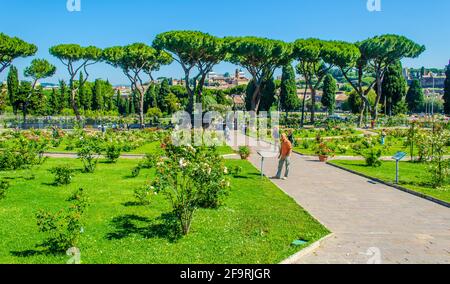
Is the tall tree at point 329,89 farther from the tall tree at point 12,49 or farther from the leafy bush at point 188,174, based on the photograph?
the leafy bush at point 188,174

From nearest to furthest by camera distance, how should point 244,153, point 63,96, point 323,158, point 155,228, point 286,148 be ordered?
point 155,228 → point 286,148 → point 323,158 → point 244,153 → point 63,96

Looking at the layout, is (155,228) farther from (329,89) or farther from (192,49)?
(329,89)

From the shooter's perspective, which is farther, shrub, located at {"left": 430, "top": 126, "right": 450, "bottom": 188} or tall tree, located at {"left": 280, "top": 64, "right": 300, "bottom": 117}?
tall tree, located at {"left": 280, "top": 64, "right": 300, "bottom": 117}

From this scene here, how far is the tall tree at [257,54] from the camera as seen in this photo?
44.8m

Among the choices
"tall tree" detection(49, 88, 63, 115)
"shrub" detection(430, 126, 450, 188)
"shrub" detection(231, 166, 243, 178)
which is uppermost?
"tall tree" detection(49, 88, 63, 115)

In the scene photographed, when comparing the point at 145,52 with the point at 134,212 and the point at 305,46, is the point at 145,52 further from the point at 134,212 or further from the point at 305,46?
the point at 134,212

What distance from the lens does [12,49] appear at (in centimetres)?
4888

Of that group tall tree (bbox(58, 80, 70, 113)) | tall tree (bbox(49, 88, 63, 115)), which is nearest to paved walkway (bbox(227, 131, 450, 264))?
tall tree (bbox(49, 88, 63, 115))

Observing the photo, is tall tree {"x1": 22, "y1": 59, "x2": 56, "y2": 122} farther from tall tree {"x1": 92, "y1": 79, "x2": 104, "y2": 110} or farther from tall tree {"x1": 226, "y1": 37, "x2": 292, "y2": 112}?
tall tree {"x1": 226, "y1": 37, "x2": 292, "y2": 112}

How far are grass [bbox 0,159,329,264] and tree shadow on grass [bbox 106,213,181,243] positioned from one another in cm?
2

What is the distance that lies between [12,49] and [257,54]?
1096 inches

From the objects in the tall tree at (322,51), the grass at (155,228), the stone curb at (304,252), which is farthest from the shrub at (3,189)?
the tall tree at (322,51)

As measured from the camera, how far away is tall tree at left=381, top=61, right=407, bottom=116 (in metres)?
63.1

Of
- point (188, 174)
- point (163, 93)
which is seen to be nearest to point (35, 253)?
point (188, 174)
